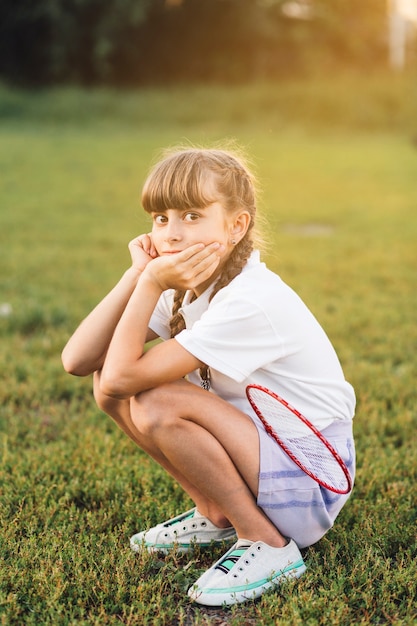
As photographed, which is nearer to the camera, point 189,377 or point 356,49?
point 189,377

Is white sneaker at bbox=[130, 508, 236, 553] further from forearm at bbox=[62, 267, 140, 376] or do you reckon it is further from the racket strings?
forearm at bbox=[62, 267, 140, 376]

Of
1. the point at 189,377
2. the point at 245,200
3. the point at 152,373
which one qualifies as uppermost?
the point at 245,200

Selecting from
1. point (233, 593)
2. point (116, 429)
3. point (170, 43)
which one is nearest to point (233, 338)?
point (233, 593)

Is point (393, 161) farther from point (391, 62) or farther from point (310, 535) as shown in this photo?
point (391, 62)

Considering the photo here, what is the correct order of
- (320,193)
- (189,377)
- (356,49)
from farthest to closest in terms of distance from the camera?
(356,49) < (320,193) < (189,377)

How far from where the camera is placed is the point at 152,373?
7.24 feet

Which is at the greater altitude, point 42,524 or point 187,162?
point 187,162

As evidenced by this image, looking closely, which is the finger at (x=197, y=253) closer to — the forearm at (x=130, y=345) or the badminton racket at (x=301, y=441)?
the forearm at (x=130, y=345)

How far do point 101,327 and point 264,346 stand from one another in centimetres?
58

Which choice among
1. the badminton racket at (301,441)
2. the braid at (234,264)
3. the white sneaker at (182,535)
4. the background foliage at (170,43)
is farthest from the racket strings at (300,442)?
the background foliage at (170,43)

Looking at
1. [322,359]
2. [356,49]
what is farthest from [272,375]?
[356,49]

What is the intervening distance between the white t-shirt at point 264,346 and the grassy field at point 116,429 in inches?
20.9

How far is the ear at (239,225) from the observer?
2.44 m

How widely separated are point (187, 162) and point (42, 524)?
1331 millimetres
